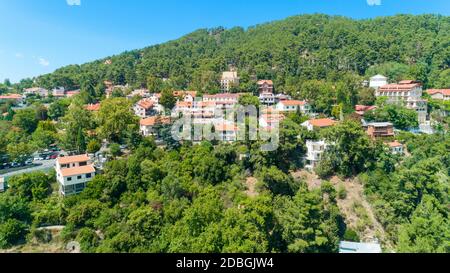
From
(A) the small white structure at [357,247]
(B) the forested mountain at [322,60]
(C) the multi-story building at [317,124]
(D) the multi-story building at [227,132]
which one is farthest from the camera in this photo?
(B) the forested mountain at [322,60]

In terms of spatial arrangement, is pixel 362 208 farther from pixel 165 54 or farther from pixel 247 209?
Result: pixel 165 54

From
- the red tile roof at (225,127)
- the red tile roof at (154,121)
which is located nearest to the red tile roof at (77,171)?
the red tile roof at (154,121)

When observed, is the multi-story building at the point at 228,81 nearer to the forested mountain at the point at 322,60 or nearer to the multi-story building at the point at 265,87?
the forested mountain at the point at 322,60

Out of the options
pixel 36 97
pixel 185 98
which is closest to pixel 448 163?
pixel 185 98

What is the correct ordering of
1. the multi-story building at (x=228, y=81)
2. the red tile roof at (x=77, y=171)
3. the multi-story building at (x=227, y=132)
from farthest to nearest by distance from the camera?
the multi-story building at (x=228, y=81) < the multi-story building at (x=227, y=132) < the red tile roof at (x=77, y=171)

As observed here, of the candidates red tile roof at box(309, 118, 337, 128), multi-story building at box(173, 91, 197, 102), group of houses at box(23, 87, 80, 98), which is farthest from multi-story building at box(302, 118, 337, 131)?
group of houses at box(23, 87, 80, 98)

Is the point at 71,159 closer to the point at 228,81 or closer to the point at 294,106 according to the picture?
the point at 294,106

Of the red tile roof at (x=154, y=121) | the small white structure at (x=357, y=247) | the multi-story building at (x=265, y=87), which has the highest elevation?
the multi-story building at (x=265, y=87)
